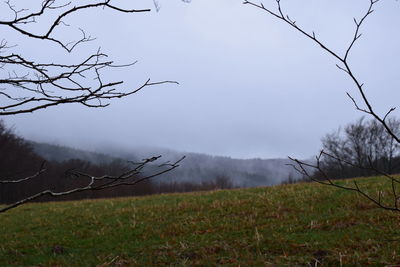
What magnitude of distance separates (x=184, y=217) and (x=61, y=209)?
705cm

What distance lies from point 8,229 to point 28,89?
Result: 40.4 ft

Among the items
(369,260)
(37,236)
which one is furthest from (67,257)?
(369,260)

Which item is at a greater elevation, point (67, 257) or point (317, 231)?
point (317, 231)

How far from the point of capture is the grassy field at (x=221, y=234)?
6.85 metres

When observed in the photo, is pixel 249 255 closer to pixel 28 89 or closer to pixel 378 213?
pixel 378 213

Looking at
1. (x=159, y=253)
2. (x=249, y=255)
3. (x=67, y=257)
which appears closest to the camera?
(x=249, y=255)

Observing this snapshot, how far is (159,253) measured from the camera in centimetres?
766

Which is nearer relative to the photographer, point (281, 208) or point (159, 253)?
point (159, 253)

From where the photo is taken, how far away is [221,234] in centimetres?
893

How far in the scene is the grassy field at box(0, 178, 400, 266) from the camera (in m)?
6.85

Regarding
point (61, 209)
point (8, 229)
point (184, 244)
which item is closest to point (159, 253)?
point (184, 244)

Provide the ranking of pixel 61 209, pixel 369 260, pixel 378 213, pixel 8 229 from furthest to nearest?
pixel 61 209
pixel 8 229
pixel 378 213
pixel 369 260

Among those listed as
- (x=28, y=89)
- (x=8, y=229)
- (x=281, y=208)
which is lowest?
(x=8, y=229)

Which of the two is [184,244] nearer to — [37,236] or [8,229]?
[37,236]
